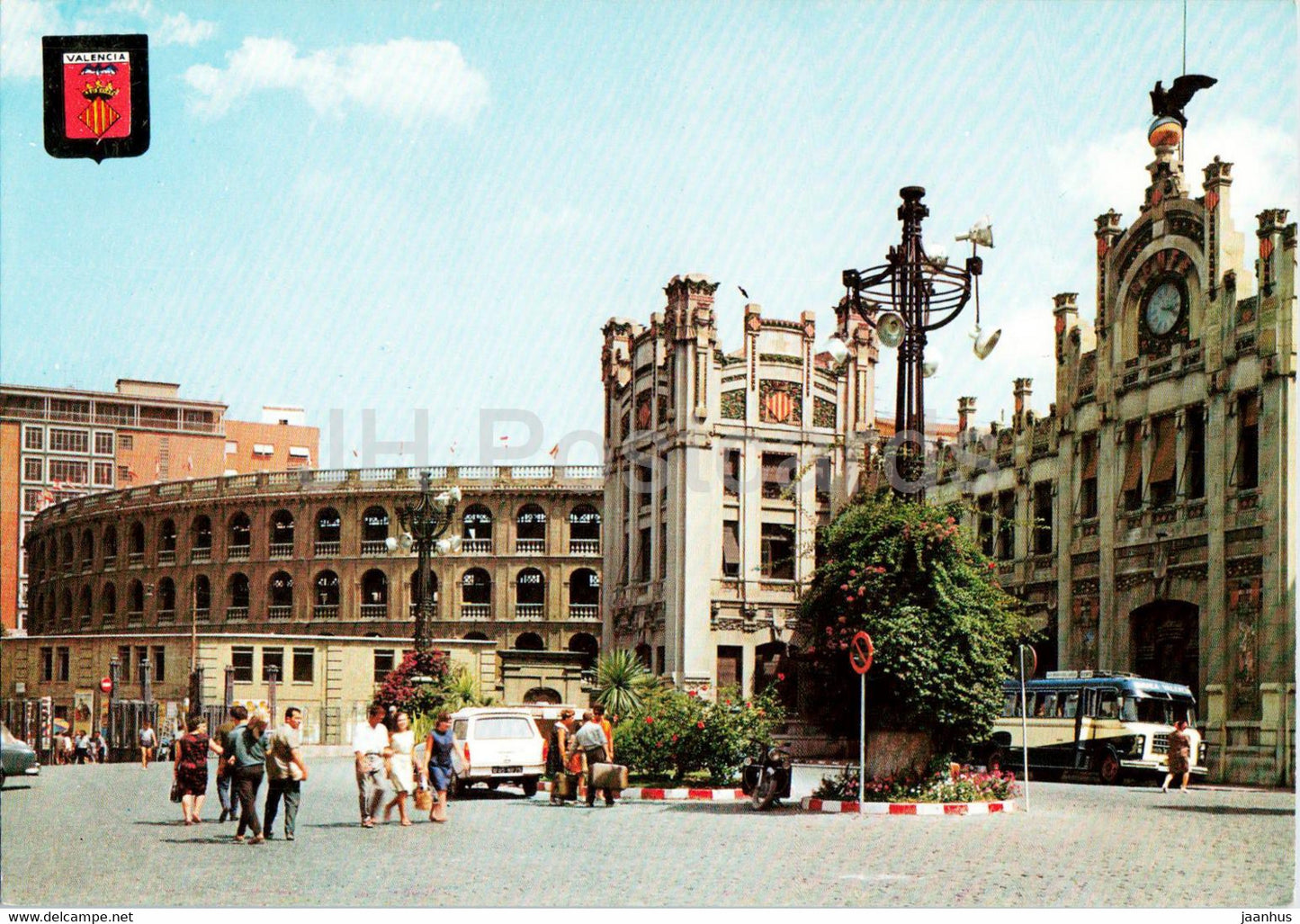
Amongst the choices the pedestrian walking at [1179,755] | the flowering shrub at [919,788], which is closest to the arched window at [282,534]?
the pedestrian walking at [1179,755]

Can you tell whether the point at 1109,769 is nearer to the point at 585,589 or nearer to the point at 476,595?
the point at 585,589

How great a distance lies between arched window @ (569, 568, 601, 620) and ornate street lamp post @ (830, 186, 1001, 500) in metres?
47.9

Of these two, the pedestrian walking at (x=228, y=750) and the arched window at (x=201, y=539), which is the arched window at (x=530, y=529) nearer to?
the arched window at (x=201, y=539)

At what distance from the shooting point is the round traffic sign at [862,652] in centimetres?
1934

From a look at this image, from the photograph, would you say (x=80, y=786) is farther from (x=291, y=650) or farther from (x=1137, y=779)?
(x=291, y=650)

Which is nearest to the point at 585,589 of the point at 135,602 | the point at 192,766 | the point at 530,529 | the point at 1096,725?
the point at 530,529

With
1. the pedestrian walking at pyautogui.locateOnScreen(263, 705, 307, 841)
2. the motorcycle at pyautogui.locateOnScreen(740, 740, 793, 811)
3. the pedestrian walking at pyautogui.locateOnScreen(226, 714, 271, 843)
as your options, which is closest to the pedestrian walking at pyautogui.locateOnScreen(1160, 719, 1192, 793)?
the motorcycle at pyautogui.locateOnScreen(740, 740, 793, 811)

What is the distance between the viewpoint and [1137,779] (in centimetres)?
3059

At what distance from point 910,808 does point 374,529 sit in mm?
52380

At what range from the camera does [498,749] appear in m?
24.8

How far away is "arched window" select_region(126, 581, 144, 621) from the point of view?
7331 centimetres

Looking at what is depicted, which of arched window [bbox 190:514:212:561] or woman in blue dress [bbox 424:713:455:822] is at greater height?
arched window [bbox 190:514:212:561]

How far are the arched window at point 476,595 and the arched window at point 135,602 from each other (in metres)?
15.5

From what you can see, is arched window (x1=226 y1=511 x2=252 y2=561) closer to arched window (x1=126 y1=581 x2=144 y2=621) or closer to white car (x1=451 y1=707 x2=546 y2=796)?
arched window (x1=126 y1=581 x2=144 y2=621)
